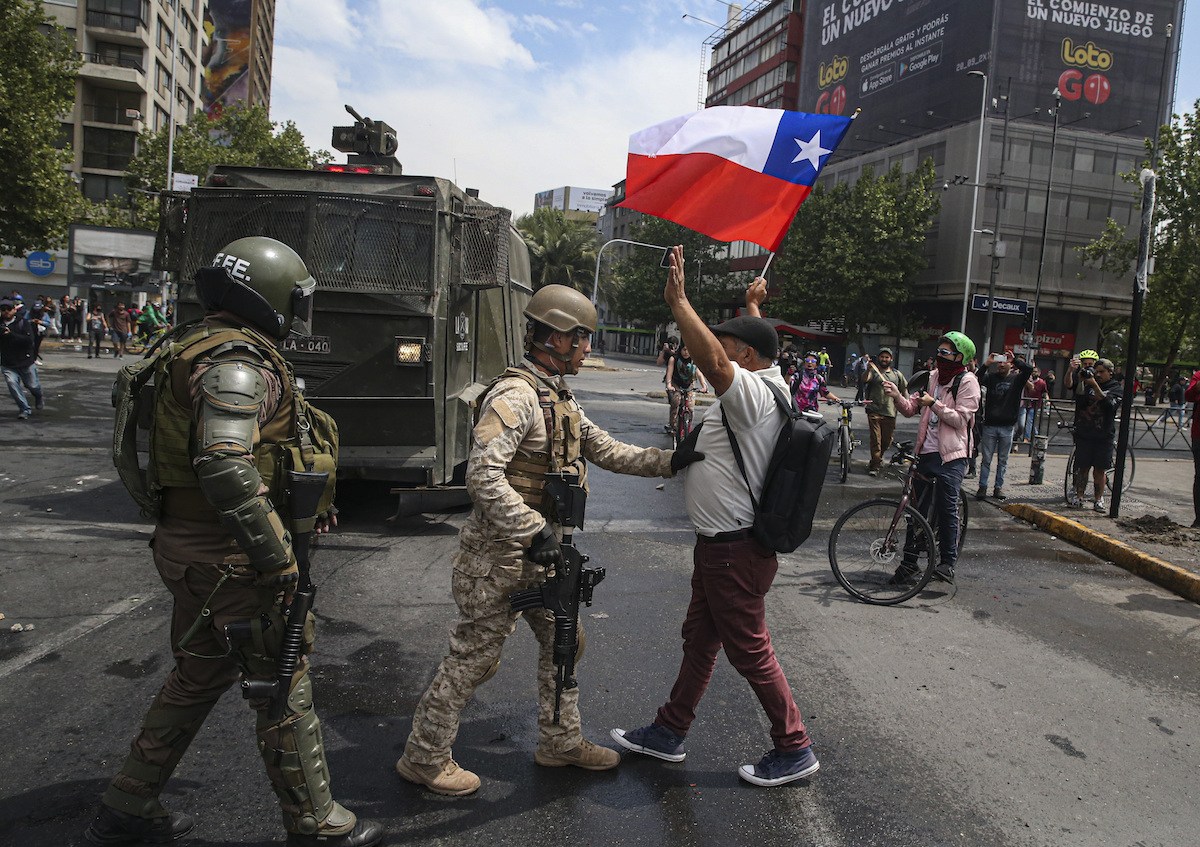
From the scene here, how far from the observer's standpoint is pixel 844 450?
11.5 metres

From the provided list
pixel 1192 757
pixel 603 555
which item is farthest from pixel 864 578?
pixel 1192 757

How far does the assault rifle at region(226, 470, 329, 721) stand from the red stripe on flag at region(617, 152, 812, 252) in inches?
134

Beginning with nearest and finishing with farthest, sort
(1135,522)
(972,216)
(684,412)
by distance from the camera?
(1135,522), (684,412), (972,216)

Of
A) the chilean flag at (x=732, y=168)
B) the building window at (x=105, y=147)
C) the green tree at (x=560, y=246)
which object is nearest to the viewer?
the chilean flag at (x=732, y=168)

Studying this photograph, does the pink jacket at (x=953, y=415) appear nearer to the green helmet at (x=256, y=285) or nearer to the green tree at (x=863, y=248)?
the green helmet at (x=256, y=285)

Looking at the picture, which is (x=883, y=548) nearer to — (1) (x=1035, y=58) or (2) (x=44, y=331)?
(2) (x=44, y=331)

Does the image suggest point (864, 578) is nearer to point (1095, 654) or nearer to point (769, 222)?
point (1095, 654)

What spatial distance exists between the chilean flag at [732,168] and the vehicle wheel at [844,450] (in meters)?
6.29

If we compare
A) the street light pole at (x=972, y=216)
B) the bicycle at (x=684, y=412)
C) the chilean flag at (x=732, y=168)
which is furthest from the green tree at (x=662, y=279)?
the chilean flag at (x=732, y=168)

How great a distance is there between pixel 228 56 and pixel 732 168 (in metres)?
74.8

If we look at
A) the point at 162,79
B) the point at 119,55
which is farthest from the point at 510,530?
the point at 162,79

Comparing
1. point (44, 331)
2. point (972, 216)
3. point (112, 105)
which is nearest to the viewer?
point (44, 331)

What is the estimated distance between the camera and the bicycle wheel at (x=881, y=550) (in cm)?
602

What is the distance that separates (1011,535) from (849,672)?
4.95 meters
